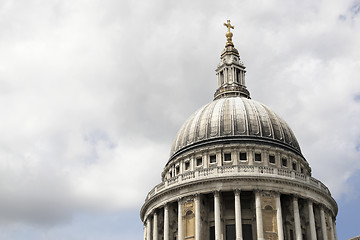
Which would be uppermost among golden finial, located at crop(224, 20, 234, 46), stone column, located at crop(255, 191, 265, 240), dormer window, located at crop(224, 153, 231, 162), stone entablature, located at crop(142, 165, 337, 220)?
golden finial, located at crop(224, 20, 234, 46)

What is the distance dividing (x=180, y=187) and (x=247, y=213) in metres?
→ 8.23

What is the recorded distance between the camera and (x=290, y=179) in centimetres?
6088

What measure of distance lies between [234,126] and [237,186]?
10779mm

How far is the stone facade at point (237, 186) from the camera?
59.3 m

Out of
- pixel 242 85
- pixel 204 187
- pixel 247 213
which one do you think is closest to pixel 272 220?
pixel 247 213

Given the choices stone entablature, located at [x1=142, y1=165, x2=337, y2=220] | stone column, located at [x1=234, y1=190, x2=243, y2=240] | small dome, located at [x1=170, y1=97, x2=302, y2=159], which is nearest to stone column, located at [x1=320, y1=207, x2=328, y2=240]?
stone entablature, located at [x1=142, y1=165, x2=337, y2=220]

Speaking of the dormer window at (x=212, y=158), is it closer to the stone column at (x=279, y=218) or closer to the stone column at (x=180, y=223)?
the stone column at (x=180, y=223)

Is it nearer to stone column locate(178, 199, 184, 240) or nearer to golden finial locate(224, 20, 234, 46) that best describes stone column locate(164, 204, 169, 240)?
stone column locate(178, 199, 184, 240)

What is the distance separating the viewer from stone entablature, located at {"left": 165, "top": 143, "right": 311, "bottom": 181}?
65.7 metres

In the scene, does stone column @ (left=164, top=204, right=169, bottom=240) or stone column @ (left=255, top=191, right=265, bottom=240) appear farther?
stone column @ (left=164, top=204, right=169, bottom=240)

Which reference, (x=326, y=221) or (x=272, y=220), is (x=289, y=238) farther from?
(x=326, y=221)

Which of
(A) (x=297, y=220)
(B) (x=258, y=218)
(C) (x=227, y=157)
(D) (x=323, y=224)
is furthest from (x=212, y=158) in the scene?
(D) (x=323, y=224)

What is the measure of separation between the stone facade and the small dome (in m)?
0.13

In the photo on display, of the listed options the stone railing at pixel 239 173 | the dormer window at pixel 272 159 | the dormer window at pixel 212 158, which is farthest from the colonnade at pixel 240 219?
the dormer window at pixel 212 158
